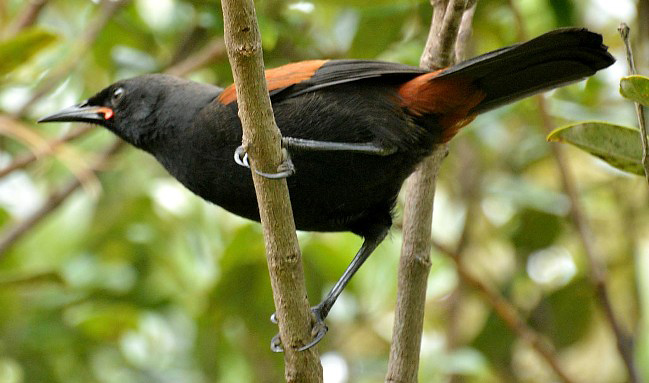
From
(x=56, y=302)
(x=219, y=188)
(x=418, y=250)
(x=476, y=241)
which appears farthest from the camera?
(x=476, y=241)

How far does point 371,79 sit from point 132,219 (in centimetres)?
206

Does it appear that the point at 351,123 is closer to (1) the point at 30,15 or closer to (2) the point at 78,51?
(2) the point at 78,51

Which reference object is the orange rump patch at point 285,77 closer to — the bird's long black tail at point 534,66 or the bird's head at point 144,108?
the bird's head at point 144,108

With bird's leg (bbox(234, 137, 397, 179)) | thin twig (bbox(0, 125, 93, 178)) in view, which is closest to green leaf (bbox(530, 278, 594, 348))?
bird's leg (bbox(234, 137, 397, 179))

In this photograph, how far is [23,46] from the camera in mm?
3912

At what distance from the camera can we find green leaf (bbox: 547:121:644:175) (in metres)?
2.68

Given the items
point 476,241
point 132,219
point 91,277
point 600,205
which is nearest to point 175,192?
point 132,219

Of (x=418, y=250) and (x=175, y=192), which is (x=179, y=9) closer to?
(x=175, y=192)

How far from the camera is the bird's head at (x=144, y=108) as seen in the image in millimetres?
3568

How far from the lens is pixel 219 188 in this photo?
10.8 ft

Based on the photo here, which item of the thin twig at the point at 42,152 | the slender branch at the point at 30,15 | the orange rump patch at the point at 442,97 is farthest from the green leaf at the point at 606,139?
the slender branch at the point at 30,15

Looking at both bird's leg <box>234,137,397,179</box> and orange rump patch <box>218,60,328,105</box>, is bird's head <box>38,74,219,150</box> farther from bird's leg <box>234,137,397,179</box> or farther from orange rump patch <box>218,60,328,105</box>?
bird's leg <box>234,137,397,179</box>

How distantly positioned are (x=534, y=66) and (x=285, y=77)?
0.90 m

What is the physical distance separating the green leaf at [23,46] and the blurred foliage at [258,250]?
10cm
